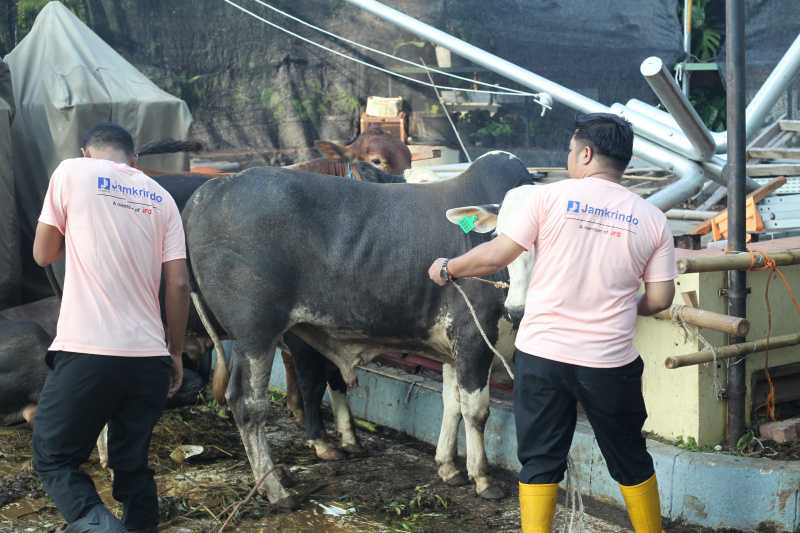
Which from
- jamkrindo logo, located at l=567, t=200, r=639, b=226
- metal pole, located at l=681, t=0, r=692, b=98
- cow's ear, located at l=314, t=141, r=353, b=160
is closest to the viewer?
jamkrindo logo, located at l=567, t=200, r=639, b=226

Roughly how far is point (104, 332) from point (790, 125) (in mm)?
7405

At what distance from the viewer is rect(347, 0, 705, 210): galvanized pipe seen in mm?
6898

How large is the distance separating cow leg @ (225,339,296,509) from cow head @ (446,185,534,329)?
1.47m

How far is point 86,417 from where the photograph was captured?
3762 mm

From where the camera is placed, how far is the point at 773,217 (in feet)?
19.5

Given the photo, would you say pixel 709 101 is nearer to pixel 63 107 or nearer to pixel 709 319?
pixel 63 107

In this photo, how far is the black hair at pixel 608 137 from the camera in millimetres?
3510

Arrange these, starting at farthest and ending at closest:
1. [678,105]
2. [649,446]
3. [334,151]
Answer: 1. [334,151]
2. [678,105]
3. [649,446]

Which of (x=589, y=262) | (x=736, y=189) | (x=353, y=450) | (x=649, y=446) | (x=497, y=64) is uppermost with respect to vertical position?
(x=497, y=64)

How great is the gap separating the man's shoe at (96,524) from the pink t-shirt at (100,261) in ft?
2.06

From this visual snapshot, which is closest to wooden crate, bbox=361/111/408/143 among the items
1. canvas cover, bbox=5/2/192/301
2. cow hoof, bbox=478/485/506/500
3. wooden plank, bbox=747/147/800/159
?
canvas cover, bbox=5/2/192/301

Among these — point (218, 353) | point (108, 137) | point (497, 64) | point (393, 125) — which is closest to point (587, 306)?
point (108, 137)

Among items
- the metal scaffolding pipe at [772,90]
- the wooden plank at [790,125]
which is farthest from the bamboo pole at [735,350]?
the wooden plank at [790,125]

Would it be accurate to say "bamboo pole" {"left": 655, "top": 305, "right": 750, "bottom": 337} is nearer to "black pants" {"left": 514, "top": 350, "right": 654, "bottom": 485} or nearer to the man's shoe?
"black pants" {"left": 514, "top": 350, "right": 654, "bottom": 485}
